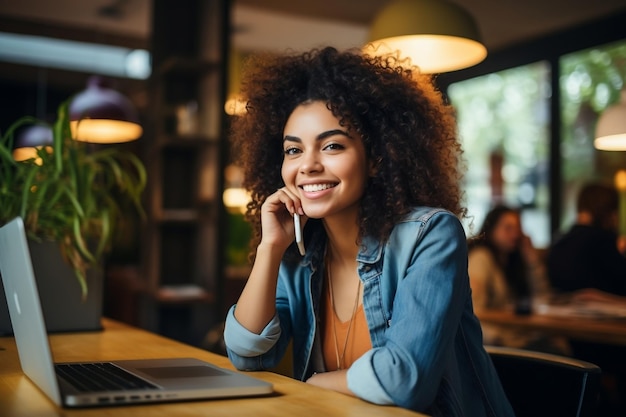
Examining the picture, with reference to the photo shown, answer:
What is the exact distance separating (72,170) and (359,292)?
92cm

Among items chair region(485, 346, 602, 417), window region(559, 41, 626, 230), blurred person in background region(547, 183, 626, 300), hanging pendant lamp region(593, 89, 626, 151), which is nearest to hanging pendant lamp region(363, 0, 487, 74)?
chair region(485, 346, 602, 417)

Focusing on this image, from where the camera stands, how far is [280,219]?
170cm

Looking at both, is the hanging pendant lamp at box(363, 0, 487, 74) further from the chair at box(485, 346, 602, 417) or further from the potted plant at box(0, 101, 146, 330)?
the chair at box(485, 346, 602, 417)

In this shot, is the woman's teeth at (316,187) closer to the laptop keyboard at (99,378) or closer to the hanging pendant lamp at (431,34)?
the laptop keyboard at (99,378)

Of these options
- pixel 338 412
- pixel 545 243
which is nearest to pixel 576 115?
pixel 545 243

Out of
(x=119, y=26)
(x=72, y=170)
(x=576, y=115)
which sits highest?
(x=119, y=26)

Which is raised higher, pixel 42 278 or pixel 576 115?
pixel 576 115

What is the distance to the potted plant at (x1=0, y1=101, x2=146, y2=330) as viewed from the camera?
2043 mm

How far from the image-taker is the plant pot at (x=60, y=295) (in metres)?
2.06

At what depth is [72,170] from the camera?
81.5 inches

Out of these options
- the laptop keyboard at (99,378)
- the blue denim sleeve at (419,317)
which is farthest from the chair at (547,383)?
the laptop keyboard at (99,378)

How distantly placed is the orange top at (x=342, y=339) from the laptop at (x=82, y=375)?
338 mm

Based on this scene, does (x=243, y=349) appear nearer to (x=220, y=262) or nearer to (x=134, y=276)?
(x=220, y=262)

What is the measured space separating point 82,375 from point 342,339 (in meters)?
0.58
